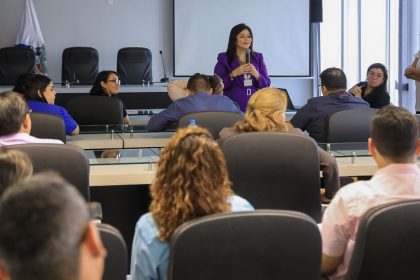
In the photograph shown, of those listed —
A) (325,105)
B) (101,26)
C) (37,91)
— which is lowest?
(325,105)

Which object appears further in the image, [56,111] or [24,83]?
[24,83]

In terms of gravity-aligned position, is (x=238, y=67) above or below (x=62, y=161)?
above

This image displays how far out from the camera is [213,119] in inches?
165

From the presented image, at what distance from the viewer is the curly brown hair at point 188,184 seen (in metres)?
1.96

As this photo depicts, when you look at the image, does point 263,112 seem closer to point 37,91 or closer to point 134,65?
point 37,91

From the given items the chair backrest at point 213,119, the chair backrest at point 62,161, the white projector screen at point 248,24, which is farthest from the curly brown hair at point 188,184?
the white projector screen at point 248,24

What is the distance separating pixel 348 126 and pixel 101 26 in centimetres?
732

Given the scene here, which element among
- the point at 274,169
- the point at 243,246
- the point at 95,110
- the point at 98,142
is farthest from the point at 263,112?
the point at 95,110

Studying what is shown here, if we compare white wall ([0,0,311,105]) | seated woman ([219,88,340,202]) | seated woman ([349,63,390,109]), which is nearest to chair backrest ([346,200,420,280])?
seated woman ([219,88,340,202])

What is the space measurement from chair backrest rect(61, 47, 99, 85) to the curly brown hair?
8.28m

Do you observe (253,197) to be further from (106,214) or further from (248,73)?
(248,73)

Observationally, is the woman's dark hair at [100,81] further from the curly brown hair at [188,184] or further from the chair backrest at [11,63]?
the curly brown hair at [188,184]

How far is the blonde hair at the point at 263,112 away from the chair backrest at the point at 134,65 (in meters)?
6.89

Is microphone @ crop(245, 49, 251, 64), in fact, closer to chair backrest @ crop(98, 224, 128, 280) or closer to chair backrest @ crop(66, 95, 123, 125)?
chair backrest @ crop(66, 95, 123, 125)
